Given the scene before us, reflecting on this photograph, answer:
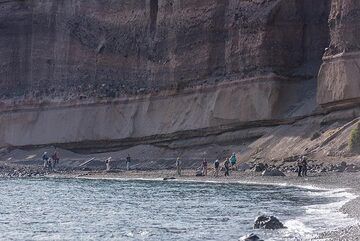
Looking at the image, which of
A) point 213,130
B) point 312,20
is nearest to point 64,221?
point 213,130

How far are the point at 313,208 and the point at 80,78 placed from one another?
1579 inches

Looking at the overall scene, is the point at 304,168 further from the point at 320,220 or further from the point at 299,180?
the point at 320,220

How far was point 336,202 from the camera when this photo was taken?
28469mm

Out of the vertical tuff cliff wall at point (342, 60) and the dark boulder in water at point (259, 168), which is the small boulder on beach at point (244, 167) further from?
the vertical tuff cliff wall at point (342, 60)

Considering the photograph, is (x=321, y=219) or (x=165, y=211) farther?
(x=165, y=211)

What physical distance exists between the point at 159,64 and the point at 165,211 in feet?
101

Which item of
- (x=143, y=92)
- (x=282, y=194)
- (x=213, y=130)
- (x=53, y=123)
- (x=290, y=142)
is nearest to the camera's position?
(x=282, y=194)

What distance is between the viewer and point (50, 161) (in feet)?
193

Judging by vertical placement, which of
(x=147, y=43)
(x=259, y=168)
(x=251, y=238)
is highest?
(x=147, y=43)

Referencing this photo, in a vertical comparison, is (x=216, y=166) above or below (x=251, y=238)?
above

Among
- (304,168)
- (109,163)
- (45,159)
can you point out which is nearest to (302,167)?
(304,168)

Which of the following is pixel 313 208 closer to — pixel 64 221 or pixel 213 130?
pixel 64 221

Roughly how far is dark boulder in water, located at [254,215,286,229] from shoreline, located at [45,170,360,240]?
→ 6.54 ft

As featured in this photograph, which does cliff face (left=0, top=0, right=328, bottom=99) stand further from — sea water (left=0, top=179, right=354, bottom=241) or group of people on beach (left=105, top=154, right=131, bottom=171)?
sea water (left=0, top=179, right=354, bottom=241)
